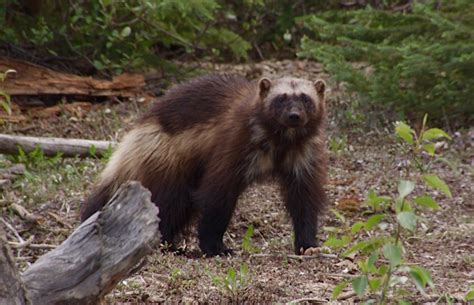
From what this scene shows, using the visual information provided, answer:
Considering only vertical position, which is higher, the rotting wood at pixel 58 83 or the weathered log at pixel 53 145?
the rotting wood at pixel 58 83

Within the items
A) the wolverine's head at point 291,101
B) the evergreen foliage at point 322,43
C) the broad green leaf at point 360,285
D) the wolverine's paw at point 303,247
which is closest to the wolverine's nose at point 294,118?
the wolverine's head at point 291,101

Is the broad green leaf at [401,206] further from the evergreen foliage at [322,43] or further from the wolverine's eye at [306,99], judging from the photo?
the evergreen foliage at [322,43]

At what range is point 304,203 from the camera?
6.24 m

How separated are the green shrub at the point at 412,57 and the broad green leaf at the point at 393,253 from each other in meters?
4.58

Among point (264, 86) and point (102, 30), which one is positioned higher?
point (264, 86)

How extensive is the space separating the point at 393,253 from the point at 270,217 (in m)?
3.55

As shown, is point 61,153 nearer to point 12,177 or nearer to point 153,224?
point 12,177

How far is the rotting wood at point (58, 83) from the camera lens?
8.75 metres

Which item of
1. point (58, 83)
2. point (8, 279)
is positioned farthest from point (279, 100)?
point (58, 83)

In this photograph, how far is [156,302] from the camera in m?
4.68

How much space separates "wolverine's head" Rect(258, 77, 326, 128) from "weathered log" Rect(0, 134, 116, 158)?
1846 mm

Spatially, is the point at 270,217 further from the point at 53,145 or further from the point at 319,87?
the point at 53,145

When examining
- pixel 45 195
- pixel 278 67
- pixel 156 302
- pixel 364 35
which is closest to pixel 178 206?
pixel 45 195

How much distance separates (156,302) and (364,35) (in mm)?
4632
